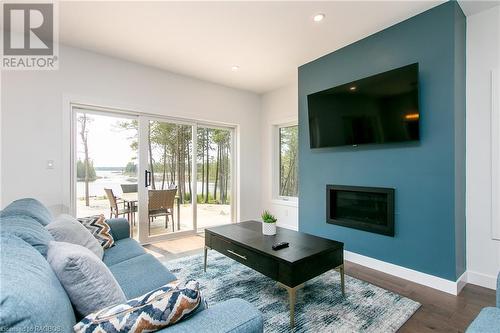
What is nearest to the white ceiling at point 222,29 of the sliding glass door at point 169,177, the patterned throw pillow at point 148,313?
the sliding glass door at point 169,177

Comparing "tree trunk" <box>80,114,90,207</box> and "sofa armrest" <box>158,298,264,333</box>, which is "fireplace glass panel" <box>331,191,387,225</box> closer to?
"sofa armrest" <box>158,298,264,333</box>

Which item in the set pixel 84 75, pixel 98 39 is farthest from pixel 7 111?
pixel 98 39

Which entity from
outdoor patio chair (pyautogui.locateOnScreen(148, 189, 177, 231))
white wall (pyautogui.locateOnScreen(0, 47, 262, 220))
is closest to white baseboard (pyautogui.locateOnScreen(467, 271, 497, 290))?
outdoor patio chair (pyautogui.locateOnScreen(148, 189, 177, 231))

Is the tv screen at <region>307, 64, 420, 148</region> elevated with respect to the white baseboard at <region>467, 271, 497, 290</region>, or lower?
elevated

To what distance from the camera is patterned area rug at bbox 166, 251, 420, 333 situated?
1.82 meters

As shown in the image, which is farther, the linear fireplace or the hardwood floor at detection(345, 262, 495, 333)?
the linear fireplace

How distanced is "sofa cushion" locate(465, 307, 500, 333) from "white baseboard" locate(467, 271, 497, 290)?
1553 mm

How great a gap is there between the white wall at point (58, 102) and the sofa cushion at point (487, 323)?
3874mm

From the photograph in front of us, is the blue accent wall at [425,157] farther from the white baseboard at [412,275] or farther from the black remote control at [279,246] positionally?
the black remote control at [279,246]

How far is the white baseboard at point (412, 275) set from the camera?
7.59 ft

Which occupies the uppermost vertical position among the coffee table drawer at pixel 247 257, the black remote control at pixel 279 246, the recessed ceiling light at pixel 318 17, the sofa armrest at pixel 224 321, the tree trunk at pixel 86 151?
the recessed ceiling light at pixel 318 17

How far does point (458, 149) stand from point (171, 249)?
3.63m

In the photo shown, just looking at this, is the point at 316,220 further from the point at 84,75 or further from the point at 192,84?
the point at 84,75

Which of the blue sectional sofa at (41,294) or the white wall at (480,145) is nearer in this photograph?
the blue sectional sofa at (41,294)
